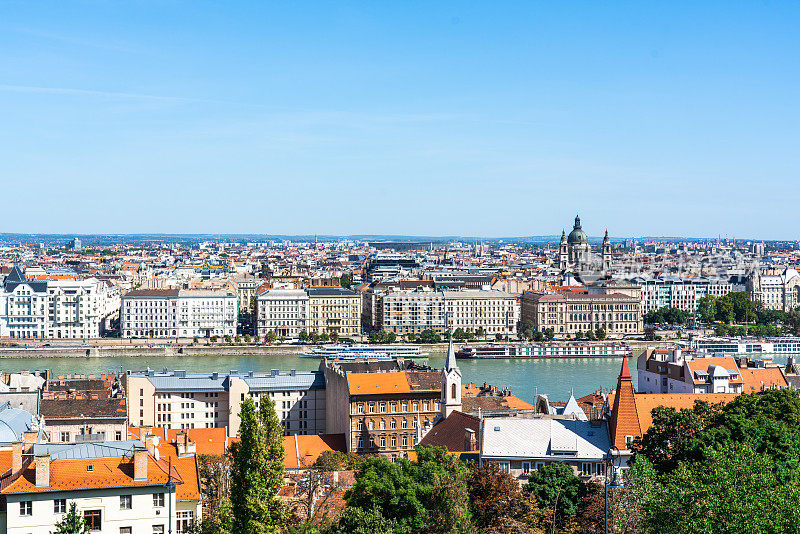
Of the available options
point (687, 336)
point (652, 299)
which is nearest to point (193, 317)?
point (687, 336)

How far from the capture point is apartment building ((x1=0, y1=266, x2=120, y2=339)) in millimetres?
40938

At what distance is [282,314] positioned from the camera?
144ft

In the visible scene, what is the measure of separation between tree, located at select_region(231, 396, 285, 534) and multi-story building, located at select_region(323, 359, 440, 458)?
806 cm

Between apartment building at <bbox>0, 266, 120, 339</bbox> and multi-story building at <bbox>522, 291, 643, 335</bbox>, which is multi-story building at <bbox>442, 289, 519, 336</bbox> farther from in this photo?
apartment building at <bbox>0, 266, 120, 339</bbox>

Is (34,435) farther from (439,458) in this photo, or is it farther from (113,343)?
(113,343)

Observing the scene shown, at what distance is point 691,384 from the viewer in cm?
1867

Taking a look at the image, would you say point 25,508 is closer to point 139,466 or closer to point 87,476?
point 87,476

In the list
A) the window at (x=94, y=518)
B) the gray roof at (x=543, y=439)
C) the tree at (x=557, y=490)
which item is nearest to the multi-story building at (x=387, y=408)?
the gray roof at (x=543, y=439)

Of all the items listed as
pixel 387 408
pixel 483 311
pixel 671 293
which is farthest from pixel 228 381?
pixel 671 293

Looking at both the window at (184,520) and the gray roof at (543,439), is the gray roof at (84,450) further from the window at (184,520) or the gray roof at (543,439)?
the gray roof at (543,439)

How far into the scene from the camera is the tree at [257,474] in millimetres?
9102

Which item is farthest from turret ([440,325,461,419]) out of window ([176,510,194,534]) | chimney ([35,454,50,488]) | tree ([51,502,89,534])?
tree ([51,502,89,534])

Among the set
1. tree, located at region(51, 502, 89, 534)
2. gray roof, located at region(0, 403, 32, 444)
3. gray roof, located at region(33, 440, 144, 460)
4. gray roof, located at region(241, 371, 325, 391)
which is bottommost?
gray roof, located at region(241, 371, 325, 391)

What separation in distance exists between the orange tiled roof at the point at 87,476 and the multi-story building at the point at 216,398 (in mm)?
9149
